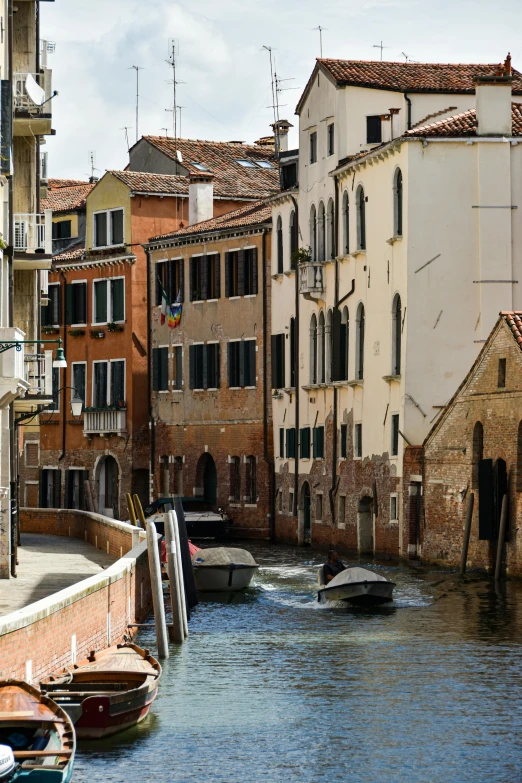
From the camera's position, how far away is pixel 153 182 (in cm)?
5791

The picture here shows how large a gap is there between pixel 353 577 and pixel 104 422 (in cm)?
2849

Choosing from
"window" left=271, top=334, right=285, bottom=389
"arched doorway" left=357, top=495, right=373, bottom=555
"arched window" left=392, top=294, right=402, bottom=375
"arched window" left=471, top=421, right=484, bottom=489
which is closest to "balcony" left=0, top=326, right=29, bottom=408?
"arched window" left=471, top=421, right=484, bottom=489

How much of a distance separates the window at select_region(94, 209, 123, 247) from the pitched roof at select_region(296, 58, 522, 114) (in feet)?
39.6

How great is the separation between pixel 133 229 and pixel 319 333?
40.8ft

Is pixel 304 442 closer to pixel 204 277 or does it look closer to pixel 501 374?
pixel 204 277

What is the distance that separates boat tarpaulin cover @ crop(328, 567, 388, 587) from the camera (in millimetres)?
31125

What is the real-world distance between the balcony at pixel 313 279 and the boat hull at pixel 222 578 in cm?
1397

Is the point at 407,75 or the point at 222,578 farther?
the point at 407,75

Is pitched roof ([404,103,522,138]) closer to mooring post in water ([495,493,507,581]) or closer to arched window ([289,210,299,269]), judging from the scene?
arched window ([289,210,299,269])

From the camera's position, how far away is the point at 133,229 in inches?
2293

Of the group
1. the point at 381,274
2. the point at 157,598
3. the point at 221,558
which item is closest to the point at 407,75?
the point at 381,274

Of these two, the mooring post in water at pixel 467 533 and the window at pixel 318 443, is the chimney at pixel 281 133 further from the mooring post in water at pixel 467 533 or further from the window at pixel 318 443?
the mooring post in water at pixel 467 533

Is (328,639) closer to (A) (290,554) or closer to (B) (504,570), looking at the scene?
(B) (504,570)

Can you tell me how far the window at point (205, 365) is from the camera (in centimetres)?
5472
